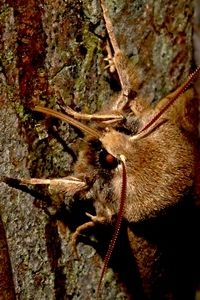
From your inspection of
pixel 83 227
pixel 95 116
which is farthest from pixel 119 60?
pixel 83 227

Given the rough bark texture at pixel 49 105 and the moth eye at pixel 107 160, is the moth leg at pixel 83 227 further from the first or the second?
the moth eye at pixel 107 160

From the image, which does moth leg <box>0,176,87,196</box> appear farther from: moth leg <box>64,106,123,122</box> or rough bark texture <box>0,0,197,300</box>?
moth leg <box>64,106,123,122</box>

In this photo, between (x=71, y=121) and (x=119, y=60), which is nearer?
(x=71, y=121)

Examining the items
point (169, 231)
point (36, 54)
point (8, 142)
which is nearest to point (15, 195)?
point (8, 142)

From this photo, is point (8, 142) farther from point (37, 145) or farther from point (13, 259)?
point (13, 259)

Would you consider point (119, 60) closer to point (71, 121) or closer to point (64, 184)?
point (71, 121)

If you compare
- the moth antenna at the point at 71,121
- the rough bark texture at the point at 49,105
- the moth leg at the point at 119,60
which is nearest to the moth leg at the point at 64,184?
the rough bark texture at the point at 49,105

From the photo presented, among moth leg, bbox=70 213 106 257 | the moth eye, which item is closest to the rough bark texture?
moth leg, bbox=70 213 106 257

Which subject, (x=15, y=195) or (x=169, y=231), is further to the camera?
(x=169, y=231)
